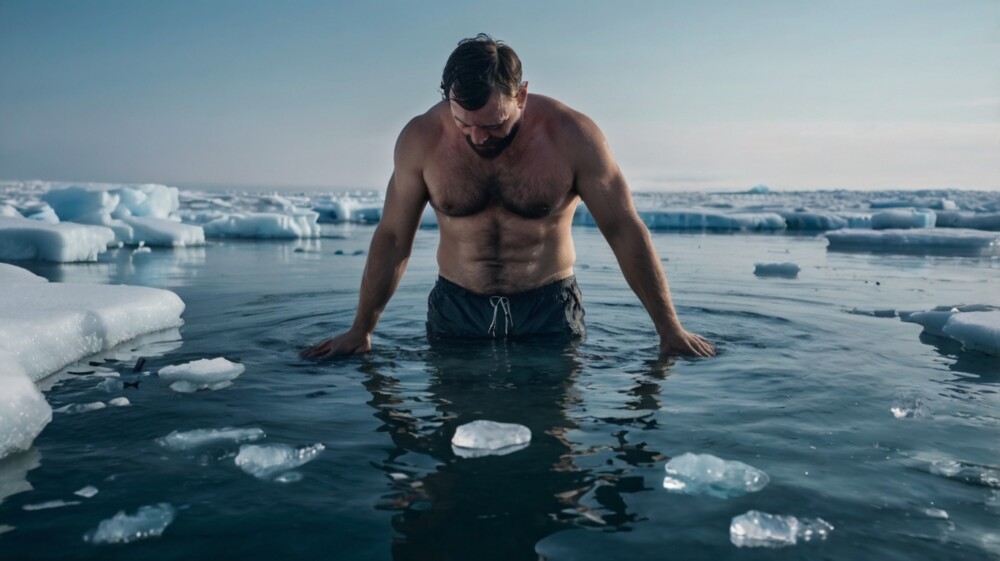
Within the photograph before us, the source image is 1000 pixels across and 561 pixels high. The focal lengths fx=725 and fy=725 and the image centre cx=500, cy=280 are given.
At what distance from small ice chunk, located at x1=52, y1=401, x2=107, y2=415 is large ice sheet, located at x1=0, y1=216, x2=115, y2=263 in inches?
294

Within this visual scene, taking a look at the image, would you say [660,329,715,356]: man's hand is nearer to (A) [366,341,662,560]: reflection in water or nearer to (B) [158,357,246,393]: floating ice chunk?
(A) [366,341,662,560]: reflection in water

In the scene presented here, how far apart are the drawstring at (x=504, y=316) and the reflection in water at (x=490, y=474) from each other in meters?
0.79

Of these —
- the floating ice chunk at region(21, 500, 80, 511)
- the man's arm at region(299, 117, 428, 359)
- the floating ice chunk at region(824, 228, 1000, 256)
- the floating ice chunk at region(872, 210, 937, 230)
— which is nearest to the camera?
the floating ice chunk at region(21, 500, 80, 511)

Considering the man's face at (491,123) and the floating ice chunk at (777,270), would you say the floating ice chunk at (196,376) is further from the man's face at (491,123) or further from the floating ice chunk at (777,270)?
the floating ice chunk at (777,270)

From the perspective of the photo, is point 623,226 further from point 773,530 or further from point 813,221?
point 813,221

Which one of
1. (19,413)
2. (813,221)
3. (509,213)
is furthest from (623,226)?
(813,221)

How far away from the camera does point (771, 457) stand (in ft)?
6.77

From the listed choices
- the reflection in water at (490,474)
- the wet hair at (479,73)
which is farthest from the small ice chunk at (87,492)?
the wet hair at (479,73)

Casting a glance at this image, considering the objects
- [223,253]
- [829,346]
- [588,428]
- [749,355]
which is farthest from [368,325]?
[223,253]

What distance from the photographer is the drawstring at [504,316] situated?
12.6 ft

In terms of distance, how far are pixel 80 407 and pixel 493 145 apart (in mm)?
1951

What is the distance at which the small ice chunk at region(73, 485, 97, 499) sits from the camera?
5.78 feet

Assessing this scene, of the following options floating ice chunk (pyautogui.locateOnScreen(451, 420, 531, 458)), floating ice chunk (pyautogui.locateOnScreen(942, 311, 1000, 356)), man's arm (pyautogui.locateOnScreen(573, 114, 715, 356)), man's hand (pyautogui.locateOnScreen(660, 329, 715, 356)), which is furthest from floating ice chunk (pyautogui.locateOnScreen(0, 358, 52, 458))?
floating ice chunk (pyautogui.locateOnScreen(942, 311, 1000, 356))

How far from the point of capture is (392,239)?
3660 millimetres
